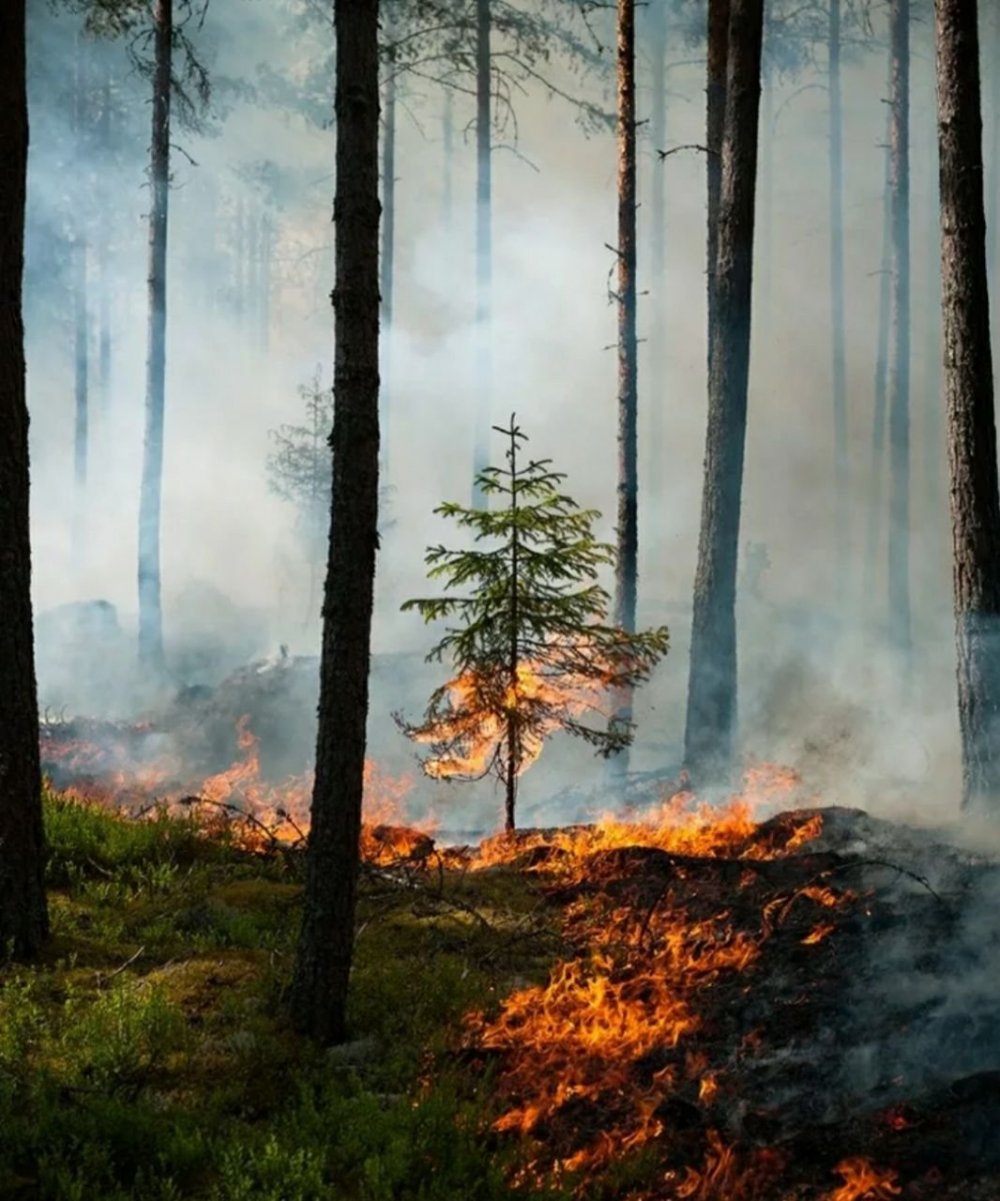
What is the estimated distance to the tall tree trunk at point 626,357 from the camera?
14.5 m

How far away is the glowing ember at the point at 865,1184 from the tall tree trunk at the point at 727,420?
28.8 ft

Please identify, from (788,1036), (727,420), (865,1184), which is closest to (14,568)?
(788,1036)

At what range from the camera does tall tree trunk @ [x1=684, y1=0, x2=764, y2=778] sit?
483 inches

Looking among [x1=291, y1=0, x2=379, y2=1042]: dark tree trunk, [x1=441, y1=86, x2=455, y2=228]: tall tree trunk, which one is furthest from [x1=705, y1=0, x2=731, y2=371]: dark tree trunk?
[x1=441, y1=86, x2=455, y2=228]: tall tree trunk

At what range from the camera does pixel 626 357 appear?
579 inches

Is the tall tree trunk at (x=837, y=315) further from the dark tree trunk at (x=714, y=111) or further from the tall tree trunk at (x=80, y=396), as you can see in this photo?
the tall tree trunk at (x=80, y=396)

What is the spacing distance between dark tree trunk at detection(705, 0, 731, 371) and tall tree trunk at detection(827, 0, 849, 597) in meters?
19.7

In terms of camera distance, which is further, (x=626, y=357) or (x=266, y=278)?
(x=266, y=278)

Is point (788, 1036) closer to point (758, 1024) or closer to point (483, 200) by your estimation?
point (758, 1024)

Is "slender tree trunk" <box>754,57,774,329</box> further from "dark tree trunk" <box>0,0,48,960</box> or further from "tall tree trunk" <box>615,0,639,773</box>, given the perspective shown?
"dark tree trunk" <box>0,0,48,960</box>

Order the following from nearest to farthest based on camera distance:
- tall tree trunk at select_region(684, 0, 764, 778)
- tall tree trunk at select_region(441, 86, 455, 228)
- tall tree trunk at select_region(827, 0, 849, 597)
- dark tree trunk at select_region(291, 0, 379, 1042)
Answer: dark tree trunk at select_region(291, 0, 379, 1042), tall tree trunk at select_region(684, 0, 764, 778), tall tree trunk at select_region(827, 0, 849, 597), tall tree trunk at select_region(441, 86, 455, 228)

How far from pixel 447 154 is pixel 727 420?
34.4 m

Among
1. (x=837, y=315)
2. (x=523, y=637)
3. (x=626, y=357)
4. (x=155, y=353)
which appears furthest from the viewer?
(x=837, y=315)

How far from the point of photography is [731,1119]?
4855mm
